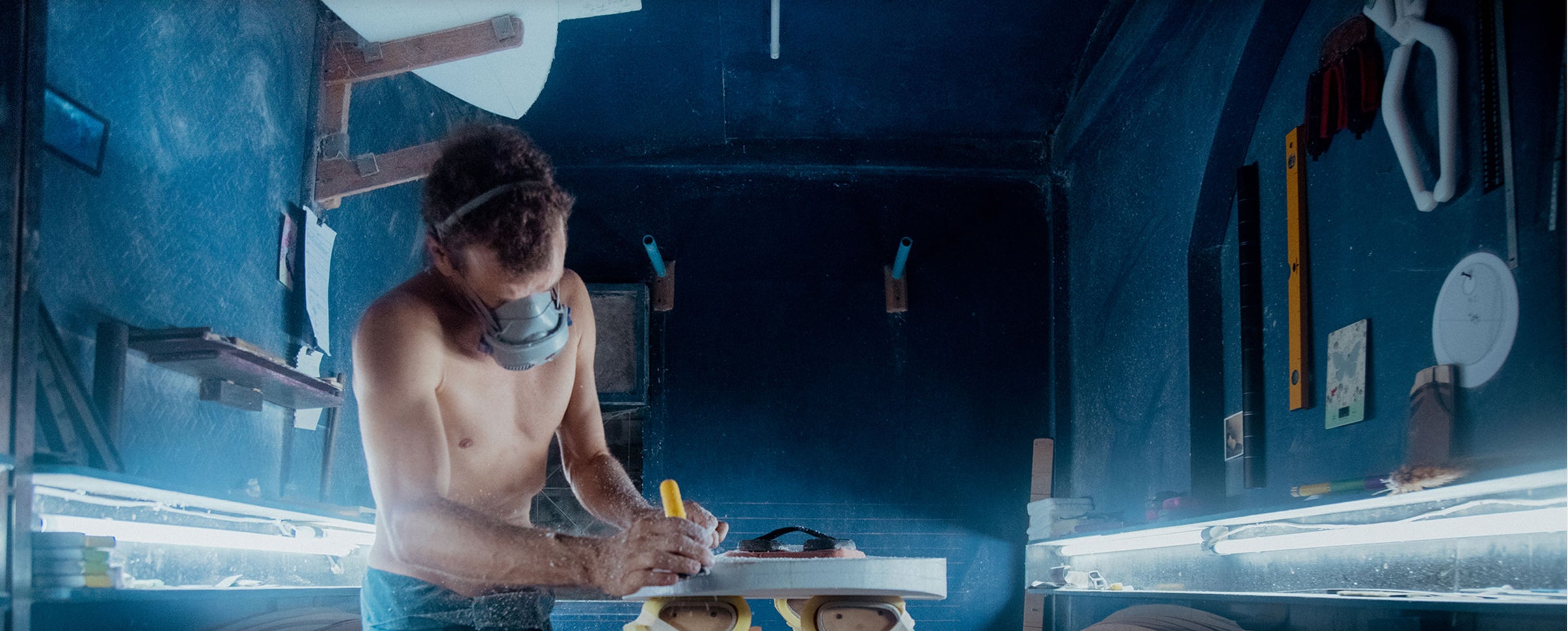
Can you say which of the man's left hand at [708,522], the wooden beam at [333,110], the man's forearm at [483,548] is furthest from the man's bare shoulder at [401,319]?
the wooden beam at [333,110]

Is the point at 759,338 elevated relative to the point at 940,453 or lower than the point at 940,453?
elevated

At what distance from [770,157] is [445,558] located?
400 cm

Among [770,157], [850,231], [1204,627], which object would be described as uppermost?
[770,157]

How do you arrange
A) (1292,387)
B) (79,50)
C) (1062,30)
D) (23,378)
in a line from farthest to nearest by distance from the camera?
1. (1062,30)
2. (1292,387)
3. (79,50)
4. (23,378)

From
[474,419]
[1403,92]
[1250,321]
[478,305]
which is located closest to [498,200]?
[478,305]

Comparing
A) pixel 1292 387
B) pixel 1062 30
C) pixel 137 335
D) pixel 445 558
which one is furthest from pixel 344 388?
pixel 1062 30

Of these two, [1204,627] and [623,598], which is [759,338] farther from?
[623,598]

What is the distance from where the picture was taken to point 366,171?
2941 mm

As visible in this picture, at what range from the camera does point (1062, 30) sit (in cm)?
429

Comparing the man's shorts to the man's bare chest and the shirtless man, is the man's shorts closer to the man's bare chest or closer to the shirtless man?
the shirtless man

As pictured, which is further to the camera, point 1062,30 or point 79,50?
point 1062,30

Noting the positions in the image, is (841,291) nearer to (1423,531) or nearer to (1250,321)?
(1250,321)

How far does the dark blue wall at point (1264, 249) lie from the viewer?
2.01m

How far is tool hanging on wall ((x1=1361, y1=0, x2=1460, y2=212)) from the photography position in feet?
7.25
